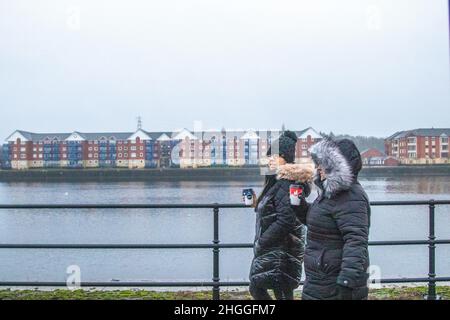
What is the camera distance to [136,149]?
419 cm

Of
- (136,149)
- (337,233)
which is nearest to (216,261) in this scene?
(136,149)

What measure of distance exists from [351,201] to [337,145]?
31cm

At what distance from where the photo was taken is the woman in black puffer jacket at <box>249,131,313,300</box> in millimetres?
3275

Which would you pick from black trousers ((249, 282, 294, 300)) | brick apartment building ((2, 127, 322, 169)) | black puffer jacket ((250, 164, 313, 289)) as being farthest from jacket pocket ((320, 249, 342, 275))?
brick apartment building ((2, 127, 322, 169))

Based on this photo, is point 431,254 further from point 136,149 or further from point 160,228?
point 160,228

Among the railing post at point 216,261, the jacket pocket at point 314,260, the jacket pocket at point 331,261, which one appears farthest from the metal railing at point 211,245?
the jacket pocket at point 331,261

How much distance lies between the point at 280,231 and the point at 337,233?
62cm

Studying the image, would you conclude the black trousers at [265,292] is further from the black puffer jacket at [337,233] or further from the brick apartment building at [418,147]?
the brick apartment building at [418,147]
